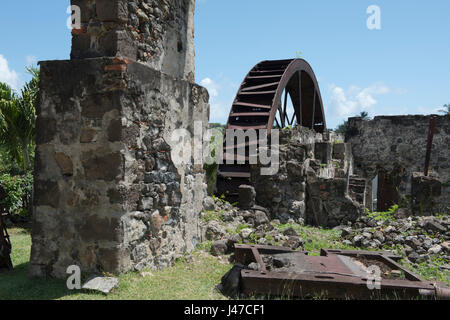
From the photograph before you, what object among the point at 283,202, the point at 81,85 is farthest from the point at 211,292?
the point at 283,202

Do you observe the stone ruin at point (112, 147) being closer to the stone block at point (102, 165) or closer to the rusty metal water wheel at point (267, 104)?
the stone block at point (102, 165)

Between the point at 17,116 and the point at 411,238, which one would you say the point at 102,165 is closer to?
the point at 411,238

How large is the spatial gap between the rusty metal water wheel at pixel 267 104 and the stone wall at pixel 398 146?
6.18ft

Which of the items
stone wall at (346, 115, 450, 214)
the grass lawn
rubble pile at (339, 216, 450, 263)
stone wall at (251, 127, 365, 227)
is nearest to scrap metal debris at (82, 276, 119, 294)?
the grass lawn

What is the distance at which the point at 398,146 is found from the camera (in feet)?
50.4

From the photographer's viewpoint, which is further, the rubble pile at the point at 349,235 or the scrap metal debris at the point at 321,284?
the rubble pile at the point at 349,235

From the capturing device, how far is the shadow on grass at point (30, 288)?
335cm

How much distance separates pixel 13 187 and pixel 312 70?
1114 cm

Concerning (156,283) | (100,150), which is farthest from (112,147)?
(156,283)

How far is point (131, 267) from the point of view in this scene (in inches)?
149

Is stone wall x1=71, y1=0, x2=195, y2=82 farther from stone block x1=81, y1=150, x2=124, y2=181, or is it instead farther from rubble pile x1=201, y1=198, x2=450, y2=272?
rubble pile x1=201, y1=198, x2=450, y2=272

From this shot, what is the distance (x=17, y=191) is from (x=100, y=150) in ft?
19.5

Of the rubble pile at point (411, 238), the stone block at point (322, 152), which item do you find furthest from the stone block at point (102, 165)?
the stone block at point (322, 152)

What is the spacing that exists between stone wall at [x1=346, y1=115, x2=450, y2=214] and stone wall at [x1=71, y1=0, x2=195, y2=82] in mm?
11822
